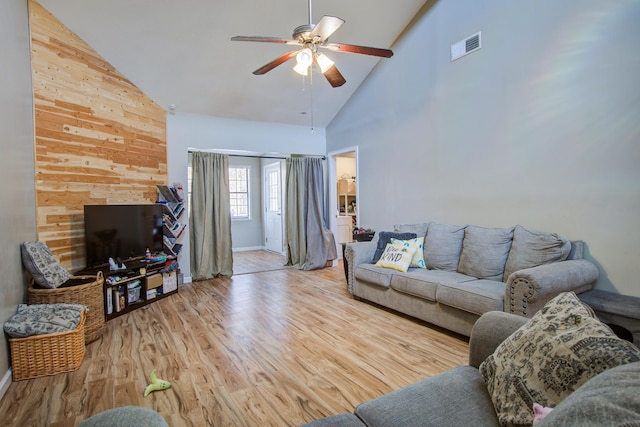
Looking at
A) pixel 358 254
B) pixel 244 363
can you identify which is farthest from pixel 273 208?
pixel 244 363

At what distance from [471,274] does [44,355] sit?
374cm

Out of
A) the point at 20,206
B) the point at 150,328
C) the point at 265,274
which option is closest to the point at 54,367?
the point at 150,328

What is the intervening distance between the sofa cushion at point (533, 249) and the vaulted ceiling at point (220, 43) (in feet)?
10.3

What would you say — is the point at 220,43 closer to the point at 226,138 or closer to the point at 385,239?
the point at 226,138

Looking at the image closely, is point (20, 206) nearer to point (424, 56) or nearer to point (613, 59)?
point (424, 56)

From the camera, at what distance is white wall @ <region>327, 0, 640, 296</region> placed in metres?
2.80

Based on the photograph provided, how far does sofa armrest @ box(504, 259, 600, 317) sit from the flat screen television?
13.4 feet

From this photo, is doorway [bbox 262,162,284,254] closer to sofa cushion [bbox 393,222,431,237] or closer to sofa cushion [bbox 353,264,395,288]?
sofa cushion [bbox 393,222,431,237]

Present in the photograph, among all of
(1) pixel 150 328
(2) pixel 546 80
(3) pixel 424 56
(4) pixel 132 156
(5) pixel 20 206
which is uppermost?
(3) pixel 424 56

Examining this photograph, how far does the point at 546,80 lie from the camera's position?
128 inches

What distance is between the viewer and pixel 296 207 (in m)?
6.42

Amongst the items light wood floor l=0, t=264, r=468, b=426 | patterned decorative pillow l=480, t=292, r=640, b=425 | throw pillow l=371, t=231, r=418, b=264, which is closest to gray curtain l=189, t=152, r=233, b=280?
light wood floor l=0, t=264, r=468, b=426

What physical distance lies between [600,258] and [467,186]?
57.8 inches

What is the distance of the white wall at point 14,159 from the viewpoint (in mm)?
2518
